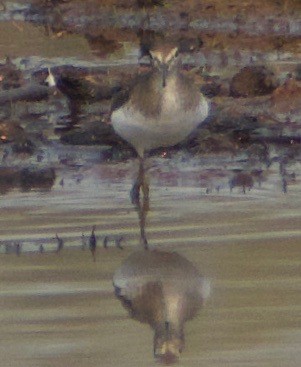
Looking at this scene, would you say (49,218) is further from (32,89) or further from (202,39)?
(202,39)

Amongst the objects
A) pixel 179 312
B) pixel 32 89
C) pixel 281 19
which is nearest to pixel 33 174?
pixel 32 89

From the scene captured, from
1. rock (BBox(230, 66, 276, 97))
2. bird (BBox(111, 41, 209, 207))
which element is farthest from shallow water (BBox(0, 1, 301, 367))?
rock (BBox(230, 66, 276, 97))

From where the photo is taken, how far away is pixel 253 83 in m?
14.5

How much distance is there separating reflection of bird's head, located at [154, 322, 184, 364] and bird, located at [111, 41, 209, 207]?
10.4 ft

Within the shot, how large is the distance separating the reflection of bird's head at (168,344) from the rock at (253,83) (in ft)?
21.8

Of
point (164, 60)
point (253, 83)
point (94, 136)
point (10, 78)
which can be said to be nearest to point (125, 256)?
point (164, 60)

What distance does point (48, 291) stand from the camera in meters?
8.62

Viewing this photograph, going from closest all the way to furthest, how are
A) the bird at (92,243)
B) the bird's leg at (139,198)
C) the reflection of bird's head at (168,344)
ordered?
the reflection of bird's head at (168,344)
the bird at (92,243)
the bird's leg at (139,198)

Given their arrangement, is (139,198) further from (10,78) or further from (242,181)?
(10,78)

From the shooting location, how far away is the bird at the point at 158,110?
444 inches

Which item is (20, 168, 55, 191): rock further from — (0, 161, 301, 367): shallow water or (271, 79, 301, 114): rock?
(271, 79, 301, 114): rock

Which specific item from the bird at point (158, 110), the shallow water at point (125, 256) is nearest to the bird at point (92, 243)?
the shallow water at point (125, 256)

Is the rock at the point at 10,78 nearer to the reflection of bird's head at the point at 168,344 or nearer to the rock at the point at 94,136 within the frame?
the rock at the point at 94,136

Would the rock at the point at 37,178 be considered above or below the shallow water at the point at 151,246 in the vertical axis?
above
